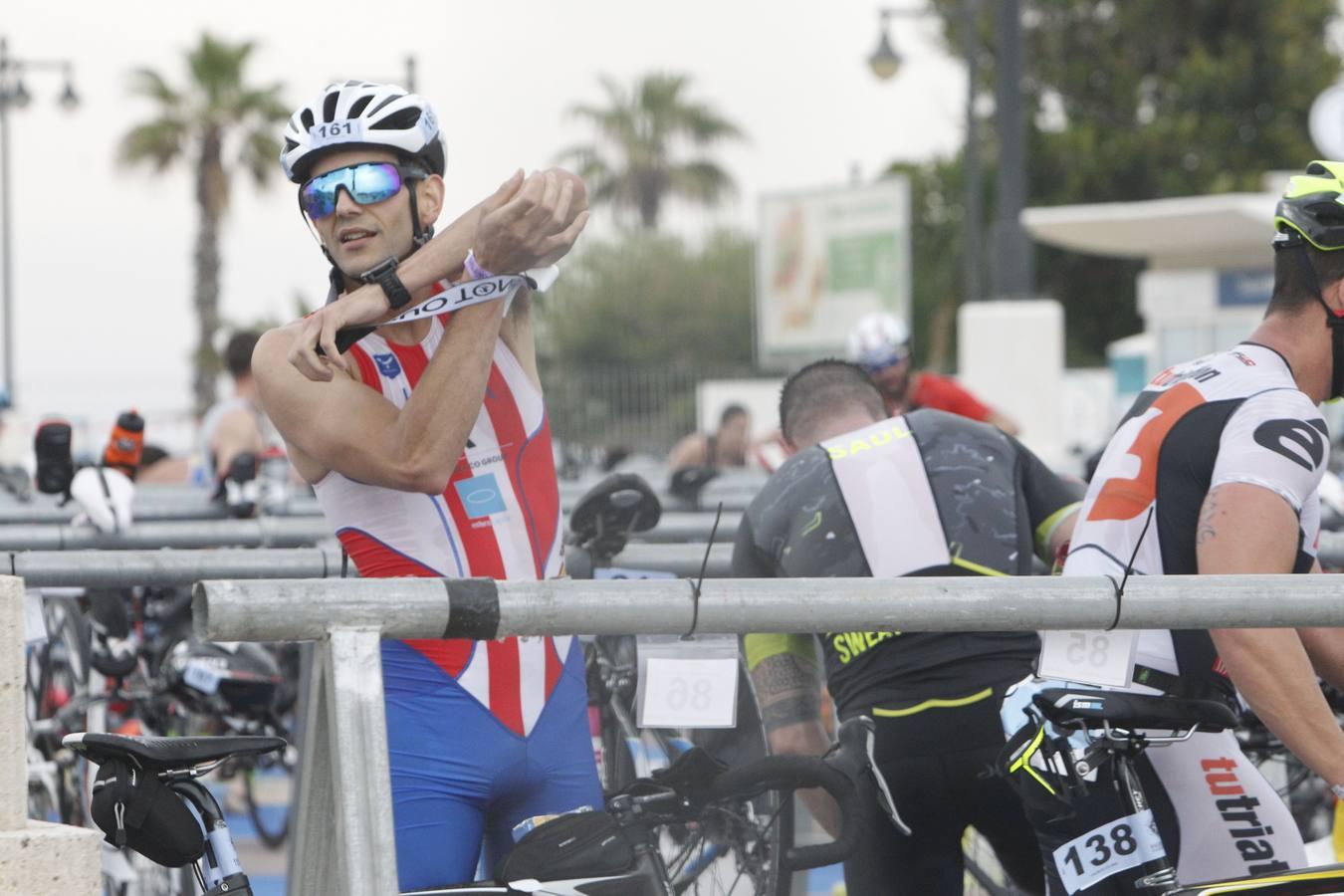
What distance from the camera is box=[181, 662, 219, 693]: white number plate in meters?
6.50

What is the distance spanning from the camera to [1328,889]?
2.84 m

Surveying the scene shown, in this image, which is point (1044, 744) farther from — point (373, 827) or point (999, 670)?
point (373, 827)

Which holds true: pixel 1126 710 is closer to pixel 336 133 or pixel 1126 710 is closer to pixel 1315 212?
pixel 1315 212

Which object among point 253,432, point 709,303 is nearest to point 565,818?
point 253,432

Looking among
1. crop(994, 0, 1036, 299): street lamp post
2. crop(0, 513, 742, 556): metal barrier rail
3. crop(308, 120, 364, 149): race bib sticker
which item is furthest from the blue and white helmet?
crop(994, 0, 1036, 299): street lamp post

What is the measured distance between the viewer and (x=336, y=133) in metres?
3.49

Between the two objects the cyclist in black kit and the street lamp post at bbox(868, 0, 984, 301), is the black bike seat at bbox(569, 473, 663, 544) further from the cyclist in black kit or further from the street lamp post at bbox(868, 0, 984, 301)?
the street lamp post at bbox(868, 0, 984, 301)

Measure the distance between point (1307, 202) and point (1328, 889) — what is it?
3.75ft

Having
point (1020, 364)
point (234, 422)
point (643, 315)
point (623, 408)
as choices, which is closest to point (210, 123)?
point (623, 408)

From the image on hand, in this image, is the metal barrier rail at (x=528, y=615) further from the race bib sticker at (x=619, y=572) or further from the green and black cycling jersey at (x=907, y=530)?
the race bib sticker at (x=619, y=572)

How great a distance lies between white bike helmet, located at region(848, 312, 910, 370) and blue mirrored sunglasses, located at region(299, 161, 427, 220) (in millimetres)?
5479

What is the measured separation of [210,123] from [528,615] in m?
45.6

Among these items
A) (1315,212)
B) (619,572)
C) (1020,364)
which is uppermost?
(1020,364)

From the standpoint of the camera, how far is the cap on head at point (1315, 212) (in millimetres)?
3299
